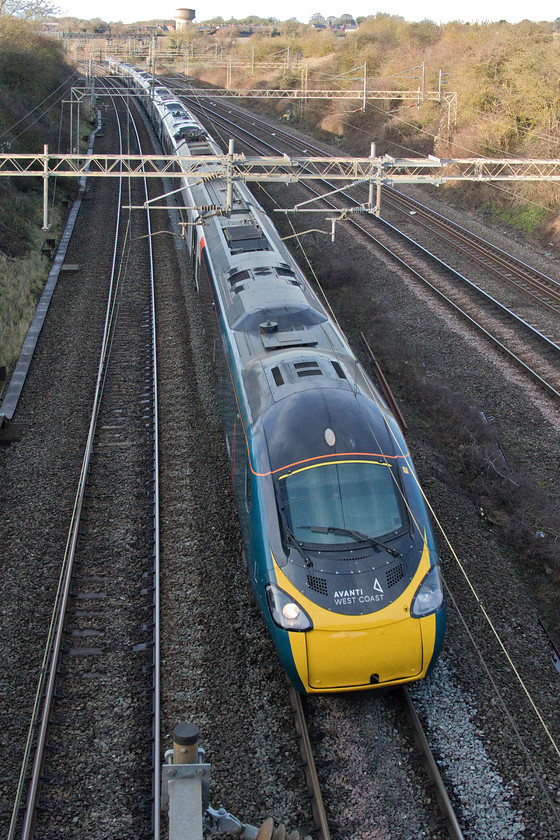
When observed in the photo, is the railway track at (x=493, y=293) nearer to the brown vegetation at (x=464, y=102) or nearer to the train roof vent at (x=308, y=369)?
the brown vegetation at (x=464, y=102)

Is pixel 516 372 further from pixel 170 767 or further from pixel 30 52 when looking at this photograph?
pixel 30 52

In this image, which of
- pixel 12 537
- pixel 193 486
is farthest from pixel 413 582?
pixel 12 537

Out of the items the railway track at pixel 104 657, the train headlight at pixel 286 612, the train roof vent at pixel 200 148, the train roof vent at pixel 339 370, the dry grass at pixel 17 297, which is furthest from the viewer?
the train roof vent at pixel 200 148

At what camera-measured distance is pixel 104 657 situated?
8.98 m

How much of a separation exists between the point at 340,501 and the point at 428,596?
53.6 inches

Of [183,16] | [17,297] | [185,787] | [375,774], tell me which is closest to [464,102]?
[17,297]

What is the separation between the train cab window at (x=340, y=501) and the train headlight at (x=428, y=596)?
60cm

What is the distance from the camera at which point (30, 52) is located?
44312mm

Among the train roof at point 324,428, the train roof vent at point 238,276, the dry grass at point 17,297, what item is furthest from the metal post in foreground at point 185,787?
the dry grass at point 17,297

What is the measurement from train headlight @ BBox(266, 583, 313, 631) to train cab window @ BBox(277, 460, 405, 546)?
67 centimetres

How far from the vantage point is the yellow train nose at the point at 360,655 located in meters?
7.53

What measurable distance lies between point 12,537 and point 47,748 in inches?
163

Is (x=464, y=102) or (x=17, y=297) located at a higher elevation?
(x=464, y=102)

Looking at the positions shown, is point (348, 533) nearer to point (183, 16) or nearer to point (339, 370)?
point (339, 370)
